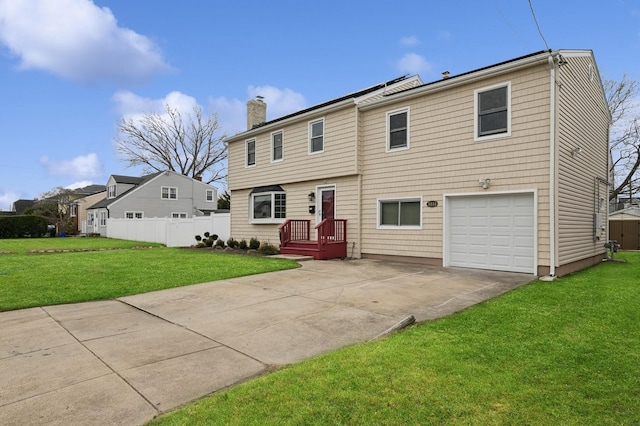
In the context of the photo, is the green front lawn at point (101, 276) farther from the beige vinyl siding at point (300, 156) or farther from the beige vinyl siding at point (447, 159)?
the beige vinyl siding at point (300, 156)

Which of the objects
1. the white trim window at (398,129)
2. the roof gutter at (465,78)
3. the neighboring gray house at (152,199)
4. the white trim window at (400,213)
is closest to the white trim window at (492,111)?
the roof gutter at (465,78)

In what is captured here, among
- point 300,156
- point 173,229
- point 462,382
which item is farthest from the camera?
point 173,229

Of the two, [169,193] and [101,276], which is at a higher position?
[169,193]

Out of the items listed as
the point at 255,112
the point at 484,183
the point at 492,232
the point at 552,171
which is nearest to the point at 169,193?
the point at 255,112

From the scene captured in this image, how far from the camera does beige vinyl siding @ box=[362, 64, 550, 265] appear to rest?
355 inches

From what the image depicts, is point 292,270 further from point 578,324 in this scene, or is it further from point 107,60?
point 107,60

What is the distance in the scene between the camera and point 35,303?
654 centimetres

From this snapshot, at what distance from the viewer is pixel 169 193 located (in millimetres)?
35781

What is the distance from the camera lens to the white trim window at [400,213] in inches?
447

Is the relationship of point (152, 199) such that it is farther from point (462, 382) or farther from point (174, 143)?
point (462, 382)

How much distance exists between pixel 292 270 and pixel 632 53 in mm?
16688

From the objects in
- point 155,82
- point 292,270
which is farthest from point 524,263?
point 155,82

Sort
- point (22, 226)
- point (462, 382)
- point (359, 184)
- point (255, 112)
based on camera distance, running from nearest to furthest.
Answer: point (462, 382) < point (359, 184) < point (255, 112) < point (22, 226)

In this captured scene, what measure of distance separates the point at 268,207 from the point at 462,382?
43.6 ft
